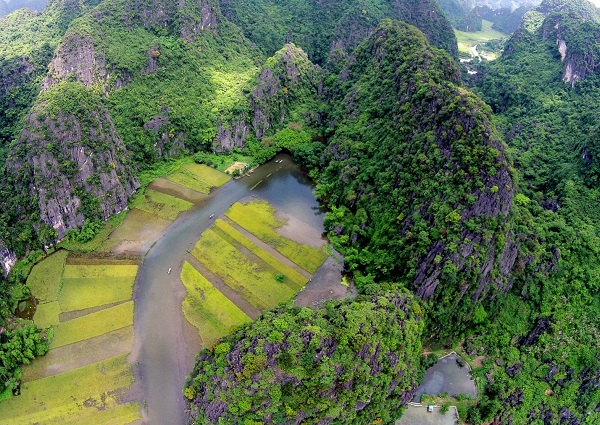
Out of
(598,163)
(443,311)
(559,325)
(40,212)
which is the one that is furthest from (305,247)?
(598,163)

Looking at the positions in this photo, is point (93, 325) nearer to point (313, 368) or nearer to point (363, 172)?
point (313, 368)

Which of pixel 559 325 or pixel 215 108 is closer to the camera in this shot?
pixel 559 325

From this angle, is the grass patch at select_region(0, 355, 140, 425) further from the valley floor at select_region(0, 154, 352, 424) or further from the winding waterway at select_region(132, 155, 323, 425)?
the winding waterway at select_region(132, 155, 323, 425)

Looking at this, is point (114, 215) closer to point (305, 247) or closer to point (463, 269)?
point (305, 247)

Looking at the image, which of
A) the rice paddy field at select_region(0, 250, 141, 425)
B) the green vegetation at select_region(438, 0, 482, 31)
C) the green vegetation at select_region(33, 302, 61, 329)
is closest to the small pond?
the rice paddy field at select_region(0, 250, 141, 425)

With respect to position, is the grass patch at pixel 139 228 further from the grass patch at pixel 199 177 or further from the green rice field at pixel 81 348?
the grass patch at pixel 199 177

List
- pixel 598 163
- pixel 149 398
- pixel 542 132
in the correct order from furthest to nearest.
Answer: pixel 542 132 < pixel 598 163 < pixel 149 398

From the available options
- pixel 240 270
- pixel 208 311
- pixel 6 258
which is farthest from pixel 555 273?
pixel 6 258
